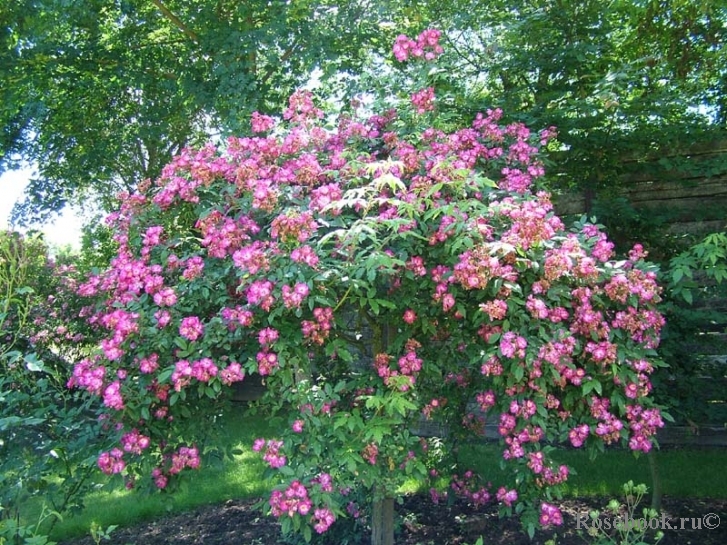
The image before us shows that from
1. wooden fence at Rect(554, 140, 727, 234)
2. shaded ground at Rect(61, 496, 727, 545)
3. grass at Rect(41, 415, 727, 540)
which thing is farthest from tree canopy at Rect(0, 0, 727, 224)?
shaded ground at Rect(61, 496, 727, 545)

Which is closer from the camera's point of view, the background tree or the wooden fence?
the wooden fence

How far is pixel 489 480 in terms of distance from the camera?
13.8 feet

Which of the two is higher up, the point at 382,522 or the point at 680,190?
the point at 680,190

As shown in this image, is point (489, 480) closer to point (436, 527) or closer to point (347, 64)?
point (436, 527)

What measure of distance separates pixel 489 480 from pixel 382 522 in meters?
1.31

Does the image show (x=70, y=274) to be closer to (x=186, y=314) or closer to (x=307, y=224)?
(x=186, y=314)

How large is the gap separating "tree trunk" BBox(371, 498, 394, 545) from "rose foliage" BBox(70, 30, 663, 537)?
46 cm

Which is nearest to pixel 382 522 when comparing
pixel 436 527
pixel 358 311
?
pixel 436 527

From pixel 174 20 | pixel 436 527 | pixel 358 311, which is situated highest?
pixel 174 20

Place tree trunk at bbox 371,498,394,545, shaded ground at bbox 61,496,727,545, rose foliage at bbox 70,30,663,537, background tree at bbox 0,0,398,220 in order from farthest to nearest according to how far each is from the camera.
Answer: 1. background tree at bbox 0,0,398,220
2. shaded ground at bbox 61,496,727,545
3. tree trunk at bbox 371,498,394,545
4. rose foliage at bbox 70,30,663,537

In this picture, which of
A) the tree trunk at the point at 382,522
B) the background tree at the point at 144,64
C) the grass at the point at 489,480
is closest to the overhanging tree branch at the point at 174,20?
the background tree at the point at 144,64

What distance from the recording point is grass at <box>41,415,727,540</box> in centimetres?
389

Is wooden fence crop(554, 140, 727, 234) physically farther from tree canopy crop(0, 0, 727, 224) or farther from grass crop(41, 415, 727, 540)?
grass crop(41, 415, 727, 540)

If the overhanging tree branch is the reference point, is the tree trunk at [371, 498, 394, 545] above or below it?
below
